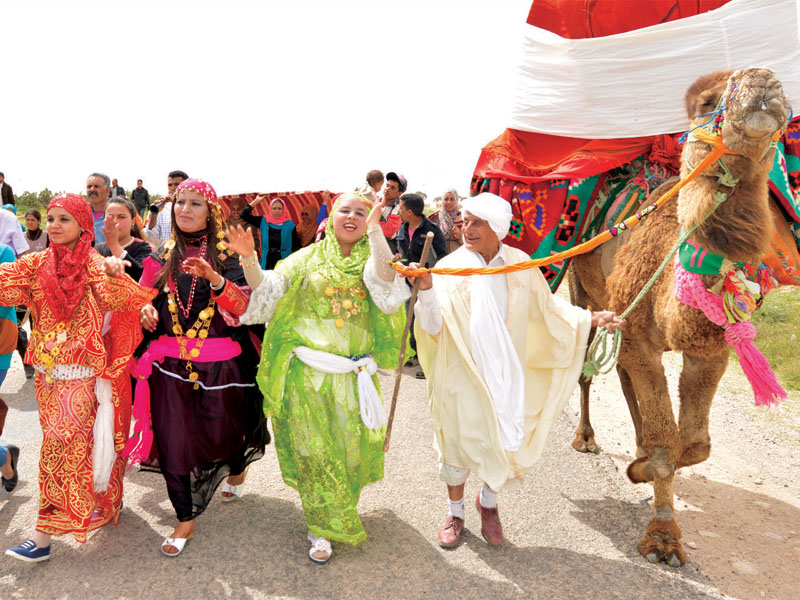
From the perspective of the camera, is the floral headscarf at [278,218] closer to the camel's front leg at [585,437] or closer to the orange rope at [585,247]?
the camel's front leg at [585,437]

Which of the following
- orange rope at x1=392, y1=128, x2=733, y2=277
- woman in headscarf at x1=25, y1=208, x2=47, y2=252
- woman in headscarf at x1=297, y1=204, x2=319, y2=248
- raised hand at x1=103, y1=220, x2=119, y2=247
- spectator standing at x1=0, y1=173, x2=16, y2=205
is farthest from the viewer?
spectator standing at x1=0, y1=173, x2=16, y2=205

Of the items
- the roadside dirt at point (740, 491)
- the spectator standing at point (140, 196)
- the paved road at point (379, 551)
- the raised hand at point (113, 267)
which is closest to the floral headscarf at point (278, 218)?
the paved road at point (379, 551)

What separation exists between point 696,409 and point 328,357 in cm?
238

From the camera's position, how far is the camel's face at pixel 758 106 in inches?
120

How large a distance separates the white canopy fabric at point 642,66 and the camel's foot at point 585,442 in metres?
2.51

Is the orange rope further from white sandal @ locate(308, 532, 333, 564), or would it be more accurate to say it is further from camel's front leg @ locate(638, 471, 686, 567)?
white sandal @ locate(308, 532, 333, 564)

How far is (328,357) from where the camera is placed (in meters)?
3.53

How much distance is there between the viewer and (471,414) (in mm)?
3676

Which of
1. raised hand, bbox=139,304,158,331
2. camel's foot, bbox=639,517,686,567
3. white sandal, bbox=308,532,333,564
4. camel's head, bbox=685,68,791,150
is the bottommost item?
camel's foot, bbox=639,517,686,567

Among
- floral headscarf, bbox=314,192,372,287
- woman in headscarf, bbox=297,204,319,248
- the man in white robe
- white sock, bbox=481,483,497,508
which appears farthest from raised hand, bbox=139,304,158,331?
woman in headscarf, bbox=297,204,319,248

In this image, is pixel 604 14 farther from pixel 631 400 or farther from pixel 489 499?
pixel 489 499

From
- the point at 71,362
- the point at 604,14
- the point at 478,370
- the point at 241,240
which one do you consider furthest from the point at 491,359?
the point at 604,14

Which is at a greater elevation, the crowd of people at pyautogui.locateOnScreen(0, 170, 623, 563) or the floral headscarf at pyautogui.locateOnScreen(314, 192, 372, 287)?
the floral headscarf at pyautogui.locateOnScreen(314, 192, 372, 287)

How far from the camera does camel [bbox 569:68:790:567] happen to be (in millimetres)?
3191
